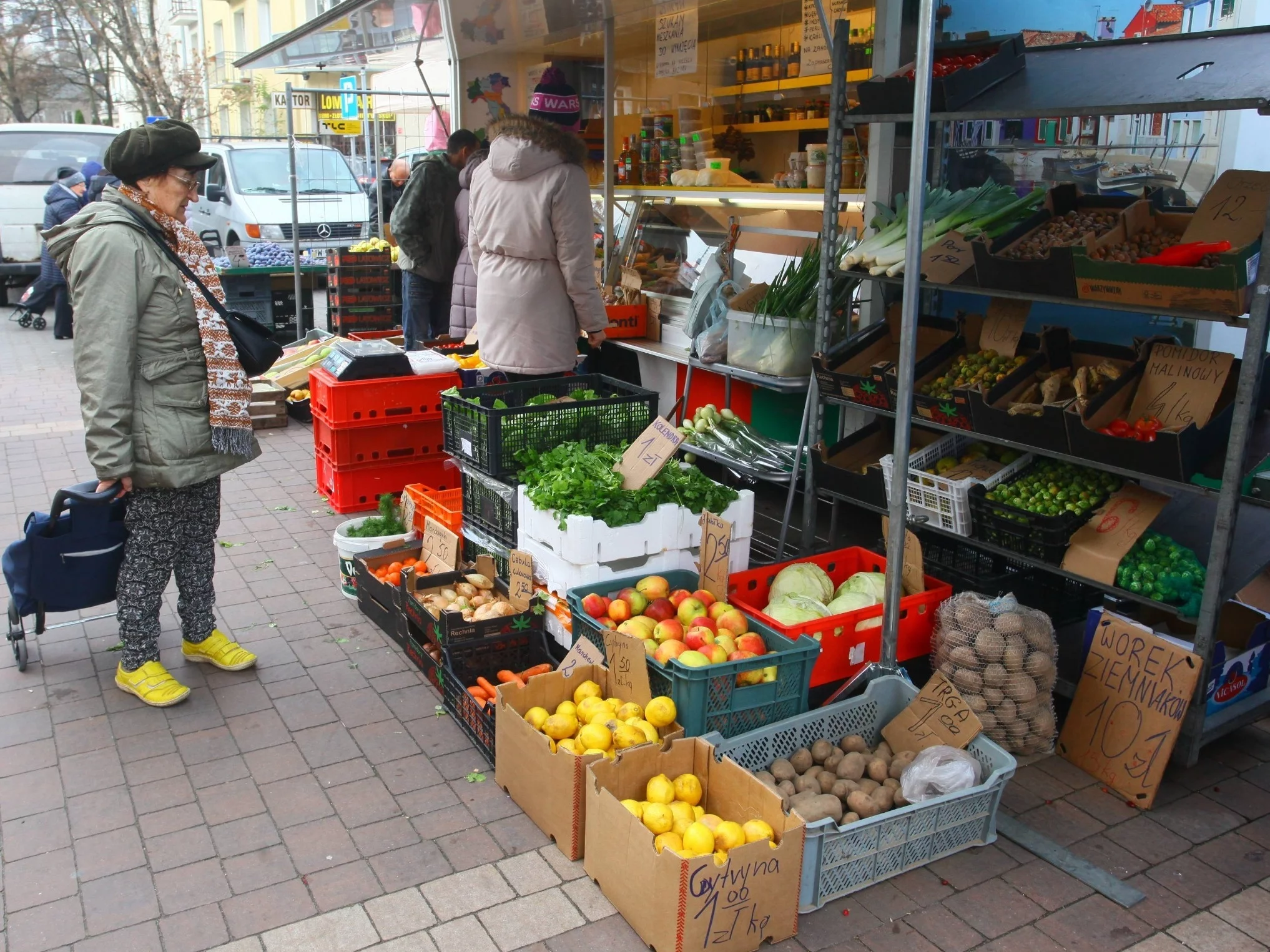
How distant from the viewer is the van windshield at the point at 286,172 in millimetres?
16156

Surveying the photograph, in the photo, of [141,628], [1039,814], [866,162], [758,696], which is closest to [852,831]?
[758,696]

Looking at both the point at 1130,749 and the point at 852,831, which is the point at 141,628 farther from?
the point at 1130,749

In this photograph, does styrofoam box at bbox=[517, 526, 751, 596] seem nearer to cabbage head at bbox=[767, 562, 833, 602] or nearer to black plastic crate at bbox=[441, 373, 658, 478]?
cabbage head at bbox=[767, 562, 833, 602]

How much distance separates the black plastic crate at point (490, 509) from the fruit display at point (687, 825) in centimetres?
178

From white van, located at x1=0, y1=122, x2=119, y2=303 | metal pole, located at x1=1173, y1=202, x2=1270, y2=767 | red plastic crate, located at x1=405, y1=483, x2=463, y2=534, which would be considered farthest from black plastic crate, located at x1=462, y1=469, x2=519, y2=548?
white van, located at x1=0, y1=122, x2=119, y2=303

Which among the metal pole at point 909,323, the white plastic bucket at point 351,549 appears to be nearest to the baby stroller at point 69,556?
the white plastic bucket at point 351,549

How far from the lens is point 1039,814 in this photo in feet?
12.4

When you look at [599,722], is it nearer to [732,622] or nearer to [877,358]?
[732,622]

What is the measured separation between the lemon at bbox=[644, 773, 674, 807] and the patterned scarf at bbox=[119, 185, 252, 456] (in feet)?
7.00

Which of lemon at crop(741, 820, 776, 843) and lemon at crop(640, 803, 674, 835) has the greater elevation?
lemon at crop(640, 803, 674, 835)

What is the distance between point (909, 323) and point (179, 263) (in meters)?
2.68

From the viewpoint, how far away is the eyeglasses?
160 inches

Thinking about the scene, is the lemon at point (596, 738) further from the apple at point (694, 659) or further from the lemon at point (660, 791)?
the apple at point (694, 659)

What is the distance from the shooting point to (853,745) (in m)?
3.71
